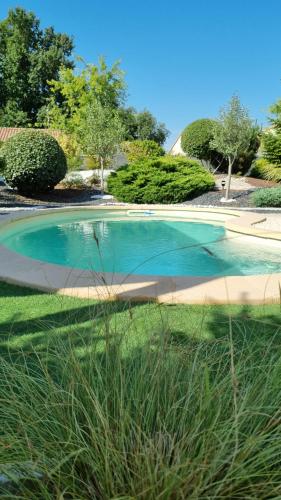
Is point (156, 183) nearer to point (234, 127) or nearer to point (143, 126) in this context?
point (234, 127)

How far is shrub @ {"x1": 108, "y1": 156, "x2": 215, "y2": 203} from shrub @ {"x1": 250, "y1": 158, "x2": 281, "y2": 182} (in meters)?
3.41

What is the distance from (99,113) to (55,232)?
9772 mm

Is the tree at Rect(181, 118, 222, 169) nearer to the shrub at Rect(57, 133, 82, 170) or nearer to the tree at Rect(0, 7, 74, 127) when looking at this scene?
the shrub at Rect(57, 133, 82, 170)

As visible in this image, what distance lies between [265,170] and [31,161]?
12.3m

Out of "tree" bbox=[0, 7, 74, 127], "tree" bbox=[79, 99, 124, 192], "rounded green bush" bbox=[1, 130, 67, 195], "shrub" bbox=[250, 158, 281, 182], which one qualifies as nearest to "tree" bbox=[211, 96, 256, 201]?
"shrub" bbox=[250, 158, 281, 182]

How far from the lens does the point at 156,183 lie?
17.5 metres

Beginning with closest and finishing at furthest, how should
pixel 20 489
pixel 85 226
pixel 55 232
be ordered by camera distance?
pixel 20 489 < pixel 55 232 < pixel 85 226

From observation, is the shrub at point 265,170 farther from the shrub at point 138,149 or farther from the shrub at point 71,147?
the shrub at point 71,147

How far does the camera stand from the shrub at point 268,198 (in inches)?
596

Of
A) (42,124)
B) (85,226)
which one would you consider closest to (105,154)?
(85,226)

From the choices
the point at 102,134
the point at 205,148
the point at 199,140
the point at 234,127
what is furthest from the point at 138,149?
the point at 234,127

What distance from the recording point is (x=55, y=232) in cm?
1178

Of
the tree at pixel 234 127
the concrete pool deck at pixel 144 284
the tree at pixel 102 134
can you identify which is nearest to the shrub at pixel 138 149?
the tree at pixel 102 134

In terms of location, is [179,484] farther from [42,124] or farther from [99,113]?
[42,124]
